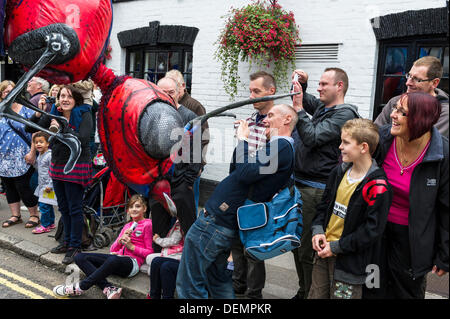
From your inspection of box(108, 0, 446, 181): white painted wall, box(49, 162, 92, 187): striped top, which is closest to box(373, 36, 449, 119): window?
box(108, 0, 446, 181): white painted wall

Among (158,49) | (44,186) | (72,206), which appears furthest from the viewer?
(158,49)

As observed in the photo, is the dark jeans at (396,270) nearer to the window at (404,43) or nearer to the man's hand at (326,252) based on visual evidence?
the man's hand at (326,252)

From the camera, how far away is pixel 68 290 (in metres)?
3.41

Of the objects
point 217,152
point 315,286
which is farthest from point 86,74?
point 217,152

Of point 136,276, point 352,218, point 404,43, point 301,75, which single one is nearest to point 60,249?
point 136,276

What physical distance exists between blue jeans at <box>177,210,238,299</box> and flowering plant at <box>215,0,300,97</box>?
295cm

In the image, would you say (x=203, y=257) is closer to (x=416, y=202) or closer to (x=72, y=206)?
(x=416, y=202)

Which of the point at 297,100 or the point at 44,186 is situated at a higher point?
the point at 297,100

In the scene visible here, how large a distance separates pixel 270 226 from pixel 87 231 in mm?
2689

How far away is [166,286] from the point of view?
315 centimetres

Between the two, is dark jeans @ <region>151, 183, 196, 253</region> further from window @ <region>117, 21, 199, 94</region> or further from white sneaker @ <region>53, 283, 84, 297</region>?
window @ <region>117, 21, 199, 94</region>

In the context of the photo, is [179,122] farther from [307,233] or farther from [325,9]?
[325,9]

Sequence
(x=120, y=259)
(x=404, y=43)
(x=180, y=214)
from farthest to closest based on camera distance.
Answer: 1. (x=404, y=43)
2. (x=120, y=259)
3. (x=180, y=214)

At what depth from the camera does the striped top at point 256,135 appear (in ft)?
9.08
